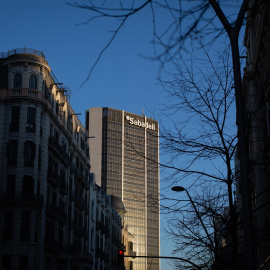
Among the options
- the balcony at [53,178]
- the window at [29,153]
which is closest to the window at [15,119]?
the window at [29,153]

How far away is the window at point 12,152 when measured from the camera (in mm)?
43969

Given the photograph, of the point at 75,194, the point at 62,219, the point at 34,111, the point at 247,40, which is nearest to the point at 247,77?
the point at 247,40

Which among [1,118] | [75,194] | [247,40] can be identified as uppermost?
[247,40]

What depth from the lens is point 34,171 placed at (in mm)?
44469

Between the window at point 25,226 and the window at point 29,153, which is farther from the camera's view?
the window at point 29,153

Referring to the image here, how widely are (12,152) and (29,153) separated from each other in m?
1.50

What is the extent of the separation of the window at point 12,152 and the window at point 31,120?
179 cm

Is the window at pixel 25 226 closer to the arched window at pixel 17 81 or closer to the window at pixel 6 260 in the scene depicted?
the window at pixel 6 260

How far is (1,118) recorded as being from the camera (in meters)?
45.3

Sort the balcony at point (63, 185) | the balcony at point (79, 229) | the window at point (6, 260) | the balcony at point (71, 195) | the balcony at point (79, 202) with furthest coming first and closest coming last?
the balcony at point (79, 202) < the balcony at point (79, 229) < the balcony at point (71, 195) < the balcony at point (63, 185) < the window at point (6, 260)

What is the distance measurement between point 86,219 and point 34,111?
20.3m

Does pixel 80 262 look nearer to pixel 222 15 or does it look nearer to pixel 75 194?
pixel 75 194

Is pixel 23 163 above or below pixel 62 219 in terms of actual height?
above

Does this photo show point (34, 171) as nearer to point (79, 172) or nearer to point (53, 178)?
point (53, 178)
